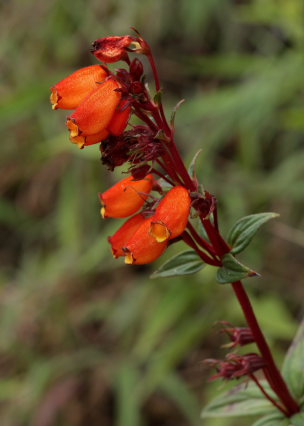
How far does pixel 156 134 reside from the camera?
1.44 meters

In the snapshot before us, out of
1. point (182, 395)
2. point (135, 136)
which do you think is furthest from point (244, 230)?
point (182, 395)

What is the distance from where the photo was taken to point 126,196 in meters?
1.62

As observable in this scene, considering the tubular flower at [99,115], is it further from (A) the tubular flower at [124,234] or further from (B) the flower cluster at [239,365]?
(B) the flower cluster at [239,365]

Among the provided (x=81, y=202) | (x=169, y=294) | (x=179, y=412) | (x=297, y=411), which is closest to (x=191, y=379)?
(x=179, y=412)

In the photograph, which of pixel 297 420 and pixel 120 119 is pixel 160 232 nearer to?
pixel 120 119

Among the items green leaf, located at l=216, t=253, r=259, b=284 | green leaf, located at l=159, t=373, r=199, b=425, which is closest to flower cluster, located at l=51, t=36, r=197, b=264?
green leaf, located at l=216, t=253, r=259, b=284

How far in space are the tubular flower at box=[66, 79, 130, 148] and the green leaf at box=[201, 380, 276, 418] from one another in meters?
0.95

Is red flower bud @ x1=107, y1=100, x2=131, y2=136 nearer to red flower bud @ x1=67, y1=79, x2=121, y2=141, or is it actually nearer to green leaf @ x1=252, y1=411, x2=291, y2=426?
red flower bud @ x1=67, y1=79, x2=121, y2=141

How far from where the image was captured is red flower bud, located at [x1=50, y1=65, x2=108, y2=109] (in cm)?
148

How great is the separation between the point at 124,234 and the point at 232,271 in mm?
303

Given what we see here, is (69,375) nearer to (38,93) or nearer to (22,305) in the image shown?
(22,305)

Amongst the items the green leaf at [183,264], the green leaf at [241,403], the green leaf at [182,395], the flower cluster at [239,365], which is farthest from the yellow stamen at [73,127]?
the green leaf at [182,395]

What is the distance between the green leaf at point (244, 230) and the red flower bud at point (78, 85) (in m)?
0.54

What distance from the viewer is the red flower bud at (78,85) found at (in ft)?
4.85
